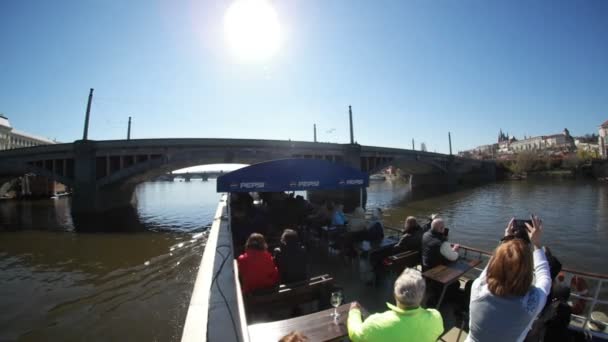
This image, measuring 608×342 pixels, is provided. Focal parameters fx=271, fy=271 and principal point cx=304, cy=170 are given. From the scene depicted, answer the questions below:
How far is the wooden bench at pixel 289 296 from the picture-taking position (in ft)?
11.1

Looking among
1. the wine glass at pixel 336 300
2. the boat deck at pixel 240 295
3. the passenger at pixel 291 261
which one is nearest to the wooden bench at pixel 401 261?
the boat deck at pixel 240 295

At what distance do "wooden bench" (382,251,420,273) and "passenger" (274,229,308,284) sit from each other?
160 centimetres

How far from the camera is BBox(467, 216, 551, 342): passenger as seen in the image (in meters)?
1.69

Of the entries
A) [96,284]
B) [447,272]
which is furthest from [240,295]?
[96,284]

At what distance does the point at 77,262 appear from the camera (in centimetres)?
1029

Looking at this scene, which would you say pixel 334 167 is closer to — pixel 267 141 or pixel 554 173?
pixel 267 141

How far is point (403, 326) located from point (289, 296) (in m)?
2.00

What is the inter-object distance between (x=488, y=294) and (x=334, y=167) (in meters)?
6.57

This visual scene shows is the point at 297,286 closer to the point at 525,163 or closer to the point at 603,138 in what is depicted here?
the point at 525,163

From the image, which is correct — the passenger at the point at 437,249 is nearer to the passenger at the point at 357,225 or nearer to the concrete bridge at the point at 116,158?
the passenger at the point at 357,225

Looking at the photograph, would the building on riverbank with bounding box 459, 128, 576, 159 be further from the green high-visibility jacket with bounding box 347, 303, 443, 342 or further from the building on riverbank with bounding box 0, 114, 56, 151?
the building on riverbank with bounding box 0, 114, 56, 151

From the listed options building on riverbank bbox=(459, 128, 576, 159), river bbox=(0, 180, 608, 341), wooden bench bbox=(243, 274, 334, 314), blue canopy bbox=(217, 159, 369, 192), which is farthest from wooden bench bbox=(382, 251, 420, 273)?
building on riverbank bbox=(459, 128, 576, 159)

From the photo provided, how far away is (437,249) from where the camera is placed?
4.27 metres

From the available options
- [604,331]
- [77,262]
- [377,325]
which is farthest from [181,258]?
[604,331]
